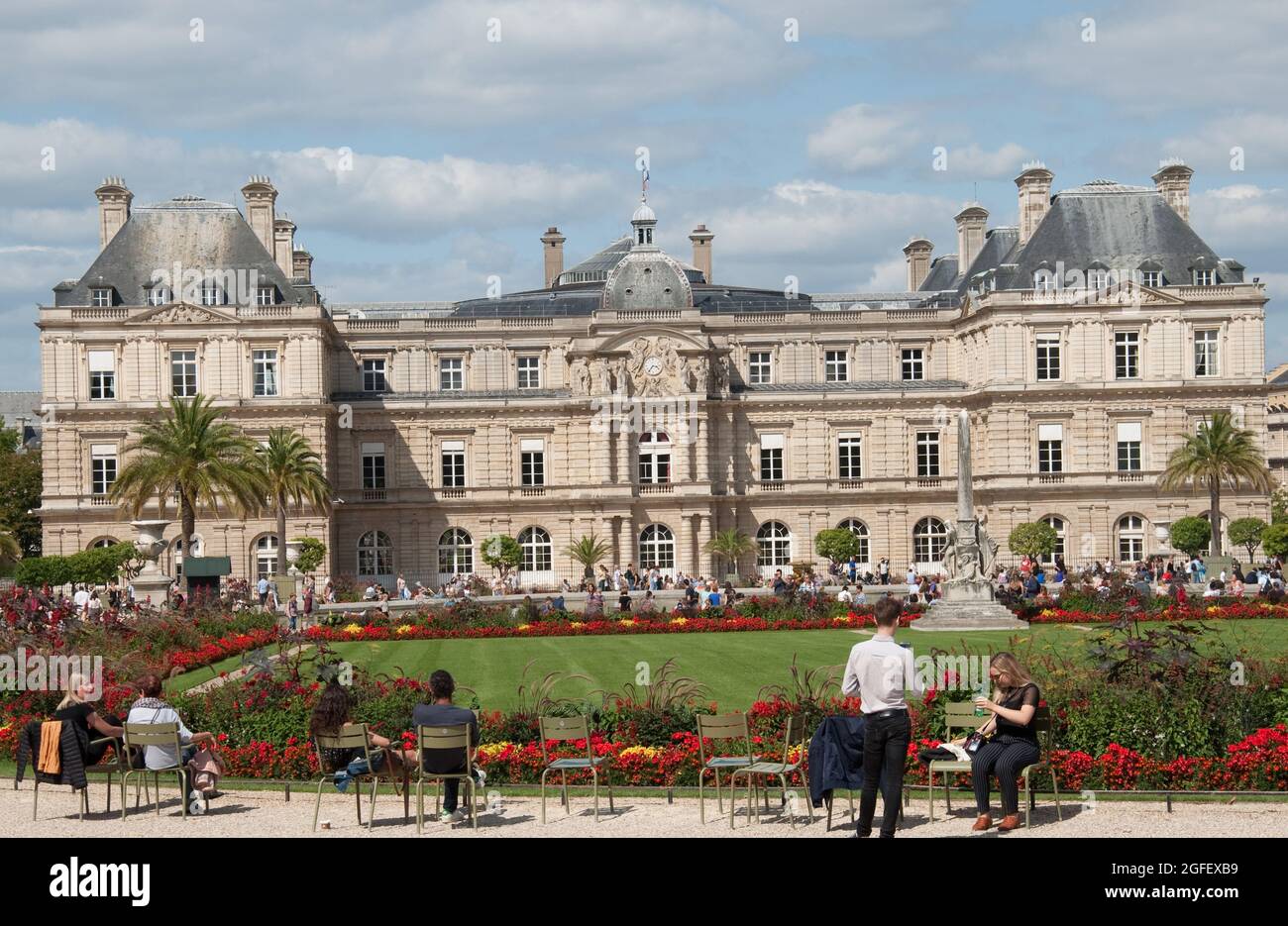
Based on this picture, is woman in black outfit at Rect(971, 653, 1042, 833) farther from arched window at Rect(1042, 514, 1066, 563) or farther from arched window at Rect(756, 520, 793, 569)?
arched window at Rect(756, 520, 793, 569)

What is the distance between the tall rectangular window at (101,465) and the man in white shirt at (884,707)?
5784cm

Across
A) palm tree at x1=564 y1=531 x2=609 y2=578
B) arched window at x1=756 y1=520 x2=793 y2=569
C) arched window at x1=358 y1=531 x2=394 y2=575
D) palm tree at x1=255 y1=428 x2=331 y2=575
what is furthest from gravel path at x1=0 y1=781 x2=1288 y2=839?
arched window at x1=756 y1=520 x2=793 y2=569

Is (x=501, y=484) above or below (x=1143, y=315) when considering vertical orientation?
below

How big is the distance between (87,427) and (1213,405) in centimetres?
4700

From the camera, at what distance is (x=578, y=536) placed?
72125 mm

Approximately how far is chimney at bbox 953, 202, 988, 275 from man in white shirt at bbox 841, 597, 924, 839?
6803 cm

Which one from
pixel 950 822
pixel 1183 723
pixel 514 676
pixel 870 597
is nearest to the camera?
pixel 950 822

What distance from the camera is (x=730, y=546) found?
2736 inches

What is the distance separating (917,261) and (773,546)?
2378 centimetres

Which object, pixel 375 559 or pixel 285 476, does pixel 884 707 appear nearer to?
pixel 285 476

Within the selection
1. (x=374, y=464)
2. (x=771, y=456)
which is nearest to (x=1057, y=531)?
(x=771, y=456)

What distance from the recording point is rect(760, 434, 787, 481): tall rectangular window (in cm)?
7412

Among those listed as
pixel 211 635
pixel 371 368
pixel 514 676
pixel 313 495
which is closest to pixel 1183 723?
pixel 514 676
